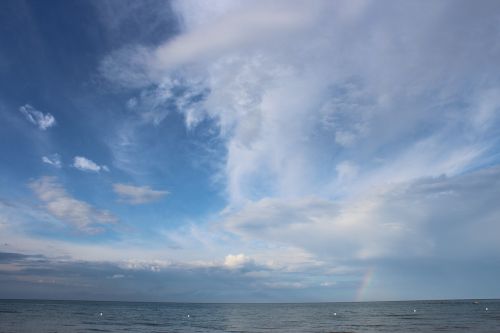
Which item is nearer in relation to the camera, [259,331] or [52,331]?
[52,331]

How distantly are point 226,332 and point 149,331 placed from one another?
1503 cm

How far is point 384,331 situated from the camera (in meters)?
67.2

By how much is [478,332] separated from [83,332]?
66990 millimetres

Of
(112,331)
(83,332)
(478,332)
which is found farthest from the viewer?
(112,331)

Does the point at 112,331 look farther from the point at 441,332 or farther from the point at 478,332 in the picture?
the point at 478,332

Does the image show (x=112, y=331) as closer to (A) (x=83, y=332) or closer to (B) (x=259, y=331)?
(A) (x=83, y=332)

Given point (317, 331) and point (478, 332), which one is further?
point (317, 331)

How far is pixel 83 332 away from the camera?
6569 centimetres

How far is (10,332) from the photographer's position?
61688mm

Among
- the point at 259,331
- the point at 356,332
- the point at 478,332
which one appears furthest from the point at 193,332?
the point at 478,332

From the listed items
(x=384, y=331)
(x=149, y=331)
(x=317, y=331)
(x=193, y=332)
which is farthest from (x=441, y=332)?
(x=149, y=331)

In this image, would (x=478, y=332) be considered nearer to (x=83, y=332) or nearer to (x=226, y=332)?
(x=226, y=332)

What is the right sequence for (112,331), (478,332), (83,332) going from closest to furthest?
(478,332)
(83,332)
(112,331)

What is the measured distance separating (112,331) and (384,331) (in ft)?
165
